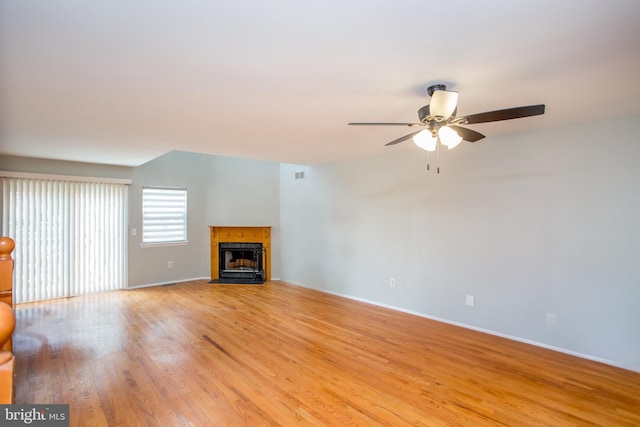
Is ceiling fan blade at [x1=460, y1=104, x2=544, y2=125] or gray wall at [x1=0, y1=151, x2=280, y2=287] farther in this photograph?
gray wall at [x1=0, y1=151, x2=280, y2=287]

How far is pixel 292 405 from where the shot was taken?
243 cm

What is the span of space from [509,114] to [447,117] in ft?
1.27

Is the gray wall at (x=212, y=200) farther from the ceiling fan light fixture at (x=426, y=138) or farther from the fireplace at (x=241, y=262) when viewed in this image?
the ceiling fan light fixture at (x=426, y=138)

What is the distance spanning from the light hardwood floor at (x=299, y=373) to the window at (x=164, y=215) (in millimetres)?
2132

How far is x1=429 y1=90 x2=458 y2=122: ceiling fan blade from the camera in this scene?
6.63ft

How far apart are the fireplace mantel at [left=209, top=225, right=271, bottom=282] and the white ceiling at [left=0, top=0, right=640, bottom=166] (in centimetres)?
366

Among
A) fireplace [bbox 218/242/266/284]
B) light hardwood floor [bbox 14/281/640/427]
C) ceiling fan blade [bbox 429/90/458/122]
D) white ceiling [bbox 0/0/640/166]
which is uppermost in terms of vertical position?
white ceiling [bbox 0/0/640/166]

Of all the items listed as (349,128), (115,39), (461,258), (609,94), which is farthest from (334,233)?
(115,39)

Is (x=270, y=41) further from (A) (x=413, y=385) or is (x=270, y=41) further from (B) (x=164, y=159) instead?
(B) (x=164, y=159)

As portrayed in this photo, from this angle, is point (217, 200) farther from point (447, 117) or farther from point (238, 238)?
point (447, 117)

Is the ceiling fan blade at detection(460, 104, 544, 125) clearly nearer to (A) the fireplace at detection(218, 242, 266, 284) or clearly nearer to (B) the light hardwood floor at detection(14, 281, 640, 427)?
(B) the light hardwood floor at detection(14, 281, 640, 427)

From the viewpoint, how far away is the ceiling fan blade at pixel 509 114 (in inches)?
79.8

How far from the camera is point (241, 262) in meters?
7.04

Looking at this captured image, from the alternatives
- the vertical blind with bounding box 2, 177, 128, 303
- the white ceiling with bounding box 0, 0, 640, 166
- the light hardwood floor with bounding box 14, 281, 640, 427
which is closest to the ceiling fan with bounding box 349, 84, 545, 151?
the white ceiling with bounding box 0, 0, 640, 166
